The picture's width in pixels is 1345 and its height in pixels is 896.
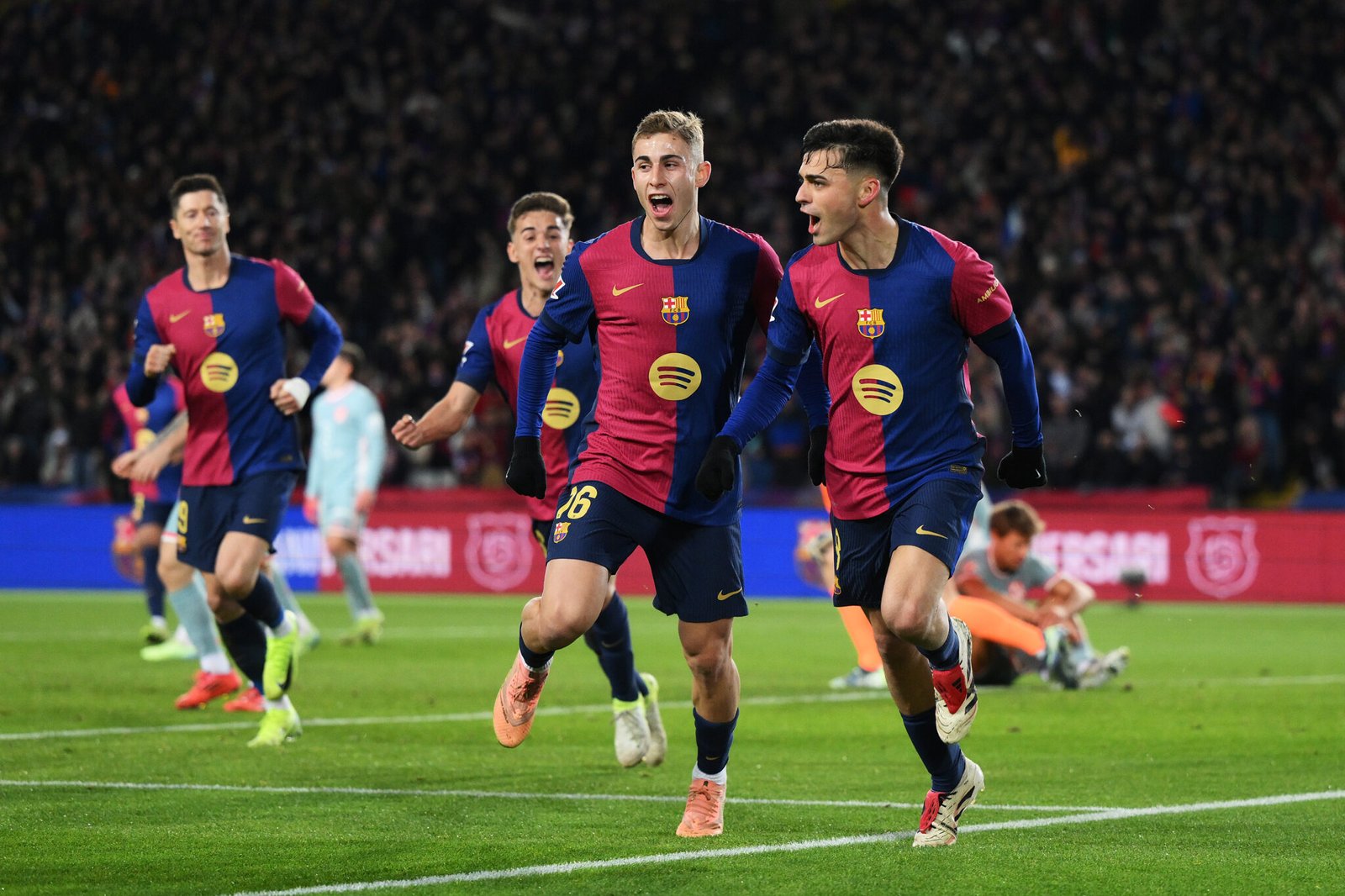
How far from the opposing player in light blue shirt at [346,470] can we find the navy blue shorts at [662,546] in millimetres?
9847

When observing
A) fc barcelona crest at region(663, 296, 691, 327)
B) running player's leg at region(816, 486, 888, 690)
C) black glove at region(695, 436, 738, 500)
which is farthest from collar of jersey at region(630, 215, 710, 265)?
running player's leg at region(816, 486, 888, 690)

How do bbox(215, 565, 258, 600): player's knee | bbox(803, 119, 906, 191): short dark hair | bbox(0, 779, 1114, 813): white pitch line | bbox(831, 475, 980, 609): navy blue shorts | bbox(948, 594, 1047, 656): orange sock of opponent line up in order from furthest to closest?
bbox(948, 594, 1047, 656): orange sock of opponent → bbox(215, 565, 258, 600): player's knee → bbox(0, 779, 1114, 813): white pitch line → bbox(803, 119, 906, 191): short dark hair → bbox(831, 475, 980, 609): navy blue shorts

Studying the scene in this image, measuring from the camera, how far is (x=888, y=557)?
6062 millimetres

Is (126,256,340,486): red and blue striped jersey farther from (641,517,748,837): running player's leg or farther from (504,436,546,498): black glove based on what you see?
(641,517,748,837): running player's leg

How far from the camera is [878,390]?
19.7 feet

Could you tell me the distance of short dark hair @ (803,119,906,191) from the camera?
19.9ft

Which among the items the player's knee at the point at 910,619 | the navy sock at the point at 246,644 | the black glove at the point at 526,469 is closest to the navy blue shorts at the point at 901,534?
the player's knee at the point at 910,619

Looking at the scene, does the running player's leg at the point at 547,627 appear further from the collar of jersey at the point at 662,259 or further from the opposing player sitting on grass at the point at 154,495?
the opposing player sitting on grass at the point at 154,495

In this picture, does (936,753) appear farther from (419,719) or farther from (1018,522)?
(1018,522)

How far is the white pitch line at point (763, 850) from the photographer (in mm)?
5215

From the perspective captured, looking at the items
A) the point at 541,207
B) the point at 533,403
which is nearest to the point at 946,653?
the point at 533,403

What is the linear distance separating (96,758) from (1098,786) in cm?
434

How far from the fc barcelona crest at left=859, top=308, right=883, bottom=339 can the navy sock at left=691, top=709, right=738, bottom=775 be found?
1.44m

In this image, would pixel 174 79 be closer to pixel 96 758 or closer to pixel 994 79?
pixel 994 79
